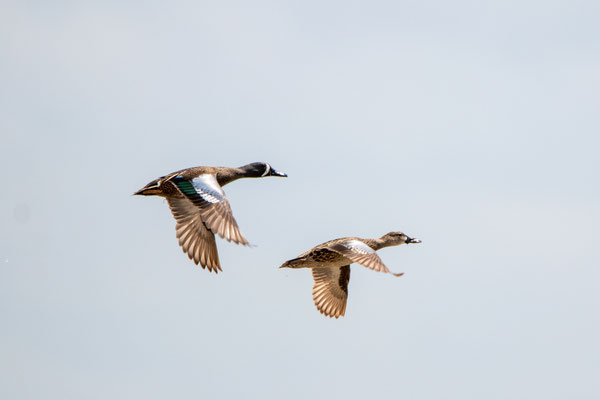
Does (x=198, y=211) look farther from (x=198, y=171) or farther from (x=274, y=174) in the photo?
(x=274, y=174)

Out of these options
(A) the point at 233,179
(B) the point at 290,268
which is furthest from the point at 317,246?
(A) the point at 233,179

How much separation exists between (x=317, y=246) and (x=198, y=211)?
13.7 ft

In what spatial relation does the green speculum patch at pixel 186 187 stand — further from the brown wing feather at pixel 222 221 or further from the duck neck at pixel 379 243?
the duck neck at pixel 379 243

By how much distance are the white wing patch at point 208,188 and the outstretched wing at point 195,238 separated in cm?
67

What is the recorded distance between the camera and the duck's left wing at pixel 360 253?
25208 mm

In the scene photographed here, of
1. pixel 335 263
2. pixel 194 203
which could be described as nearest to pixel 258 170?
pixel 335 263

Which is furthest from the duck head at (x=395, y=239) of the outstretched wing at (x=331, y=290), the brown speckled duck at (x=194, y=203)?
the brown speckled duck at (x=194, y=203)

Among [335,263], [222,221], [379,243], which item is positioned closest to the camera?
[222,221]

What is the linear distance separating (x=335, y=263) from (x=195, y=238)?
4.44 meters

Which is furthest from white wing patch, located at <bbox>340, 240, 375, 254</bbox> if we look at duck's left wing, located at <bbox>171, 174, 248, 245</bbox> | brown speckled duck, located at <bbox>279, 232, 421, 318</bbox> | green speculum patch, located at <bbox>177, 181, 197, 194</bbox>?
green speculum patch, located at <bbox>177, 181, 197, 194</bbox>

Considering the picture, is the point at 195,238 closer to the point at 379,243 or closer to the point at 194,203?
the point at 194,203

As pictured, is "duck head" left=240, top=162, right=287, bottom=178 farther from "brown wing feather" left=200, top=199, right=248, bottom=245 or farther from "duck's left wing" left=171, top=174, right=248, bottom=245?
"brown wing feather" left=200, top=199, right=248, bottom=245

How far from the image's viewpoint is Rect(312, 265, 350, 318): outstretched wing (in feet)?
101

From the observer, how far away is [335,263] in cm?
2869
